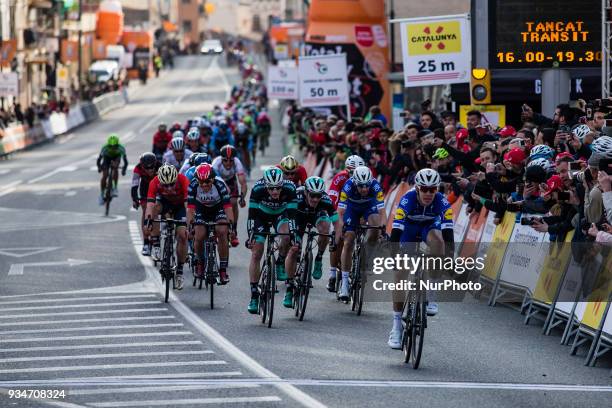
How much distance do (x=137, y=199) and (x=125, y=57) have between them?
296 feet

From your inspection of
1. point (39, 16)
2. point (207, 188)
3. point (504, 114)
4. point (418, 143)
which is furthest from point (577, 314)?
point (39, 16)

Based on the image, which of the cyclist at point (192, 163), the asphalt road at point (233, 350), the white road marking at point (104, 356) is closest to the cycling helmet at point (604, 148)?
the asphalt road at point (233, 350)

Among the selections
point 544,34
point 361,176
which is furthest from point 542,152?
point 544,34

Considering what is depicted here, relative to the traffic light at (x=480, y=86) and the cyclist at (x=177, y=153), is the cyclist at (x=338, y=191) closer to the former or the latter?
the cyclist at (x=177, y=153)

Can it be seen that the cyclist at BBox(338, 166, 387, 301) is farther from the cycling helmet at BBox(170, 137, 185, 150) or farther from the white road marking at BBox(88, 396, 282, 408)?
the white road marking at BBox(88, 396, 282, 408)

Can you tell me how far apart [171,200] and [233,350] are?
225 inches

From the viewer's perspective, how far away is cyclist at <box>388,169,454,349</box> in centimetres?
1394

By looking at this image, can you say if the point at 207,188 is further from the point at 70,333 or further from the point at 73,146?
the point at 73,146

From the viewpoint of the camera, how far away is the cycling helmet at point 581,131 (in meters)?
17.4

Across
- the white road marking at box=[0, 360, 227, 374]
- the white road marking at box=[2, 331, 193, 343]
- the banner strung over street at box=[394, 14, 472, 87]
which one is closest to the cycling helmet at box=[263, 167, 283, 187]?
the white road marking at box=[2, 331, 193, 343]

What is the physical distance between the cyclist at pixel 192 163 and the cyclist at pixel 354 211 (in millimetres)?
3500

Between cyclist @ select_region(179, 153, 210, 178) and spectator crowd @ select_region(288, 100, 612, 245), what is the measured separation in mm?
3080

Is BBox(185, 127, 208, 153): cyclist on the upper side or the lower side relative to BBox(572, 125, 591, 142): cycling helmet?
lower

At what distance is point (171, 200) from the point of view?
19750 millimetres
